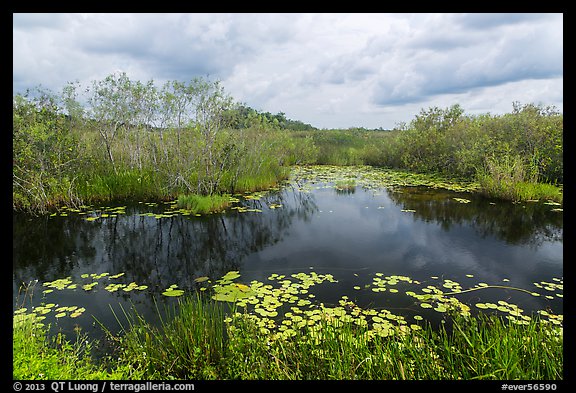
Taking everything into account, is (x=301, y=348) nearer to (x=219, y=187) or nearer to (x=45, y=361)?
(x=45, y=361)

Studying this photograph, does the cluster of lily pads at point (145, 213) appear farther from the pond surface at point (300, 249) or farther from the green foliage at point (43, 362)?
the green foliage at point (43, 362)

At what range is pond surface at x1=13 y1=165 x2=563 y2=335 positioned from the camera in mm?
4344

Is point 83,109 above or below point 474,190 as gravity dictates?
above

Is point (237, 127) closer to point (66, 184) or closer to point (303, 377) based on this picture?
point (66, 184)

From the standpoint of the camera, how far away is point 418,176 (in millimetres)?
14477

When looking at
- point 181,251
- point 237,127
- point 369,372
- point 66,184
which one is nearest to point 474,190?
point 237,127

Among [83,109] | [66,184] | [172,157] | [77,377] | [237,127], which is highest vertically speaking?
[83,109]

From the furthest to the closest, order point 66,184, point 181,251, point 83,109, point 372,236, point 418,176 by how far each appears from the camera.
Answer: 1. point 418,176
2. point 83,109
3. point 66,184
4. point 372,236
5. point 181,251

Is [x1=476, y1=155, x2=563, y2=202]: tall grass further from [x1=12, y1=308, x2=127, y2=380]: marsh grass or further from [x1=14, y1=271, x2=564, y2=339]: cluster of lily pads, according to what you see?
[x1=12, y1=308, x2=127, y2=380]: marsh grass

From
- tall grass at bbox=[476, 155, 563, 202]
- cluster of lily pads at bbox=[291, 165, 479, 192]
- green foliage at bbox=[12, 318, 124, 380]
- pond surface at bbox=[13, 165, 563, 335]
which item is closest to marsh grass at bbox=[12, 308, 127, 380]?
green foliage at bbox=[12, 318, 124, 380]

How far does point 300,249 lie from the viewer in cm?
618

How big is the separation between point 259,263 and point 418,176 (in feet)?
36.7

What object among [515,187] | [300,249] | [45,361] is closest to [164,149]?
[300,249]

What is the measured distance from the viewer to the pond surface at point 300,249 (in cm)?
434
